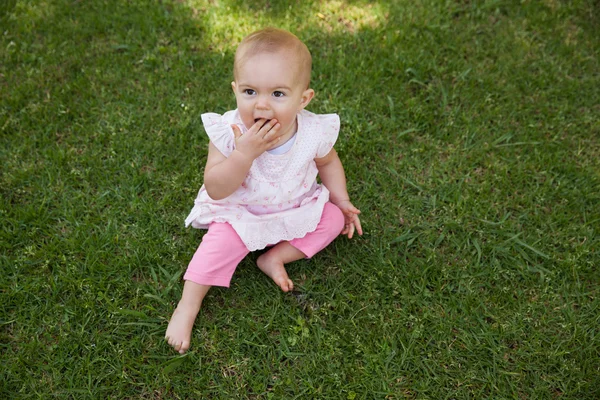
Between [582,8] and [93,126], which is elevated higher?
[582,8]

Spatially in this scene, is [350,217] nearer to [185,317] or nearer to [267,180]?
[267,180]

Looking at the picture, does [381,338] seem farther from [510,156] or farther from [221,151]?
[510,156]

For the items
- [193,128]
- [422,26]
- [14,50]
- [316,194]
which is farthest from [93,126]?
[422,26]

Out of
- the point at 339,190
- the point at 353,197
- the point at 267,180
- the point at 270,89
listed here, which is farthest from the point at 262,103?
the point at 353,197

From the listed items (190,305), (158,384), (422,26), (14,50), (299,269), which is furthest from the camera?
(422,26)

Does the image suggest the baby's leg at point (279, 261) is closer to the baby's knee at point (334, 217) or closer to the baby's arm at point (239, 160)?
the baby's knee at point (334, 217)

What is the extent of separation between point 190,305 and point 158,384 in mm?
339

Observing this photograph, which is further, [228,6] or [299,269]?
[228,6]

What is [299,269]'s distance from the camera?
250 centimetres

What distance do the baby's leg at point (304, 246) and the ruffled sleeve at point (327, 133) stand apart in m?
0.28

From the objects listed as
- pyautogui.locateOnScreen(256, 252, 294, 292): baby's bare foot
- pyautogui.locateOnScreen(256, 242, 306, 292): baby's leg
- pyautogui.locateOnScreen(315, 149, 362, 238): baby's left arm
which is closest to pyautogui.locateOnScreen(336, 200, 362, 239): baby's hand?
pyautogui.locateOnScreen(315, 149, 362, 238): baby's left arm

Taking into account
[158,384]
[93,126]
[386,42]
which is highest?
[386,42]

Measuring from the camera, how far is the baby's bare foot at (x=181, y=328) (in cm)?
221

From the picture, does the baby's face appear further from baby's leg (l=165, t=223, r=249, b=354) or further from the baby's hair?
baby's leg (l=165, t=223, r=249, b=354)
